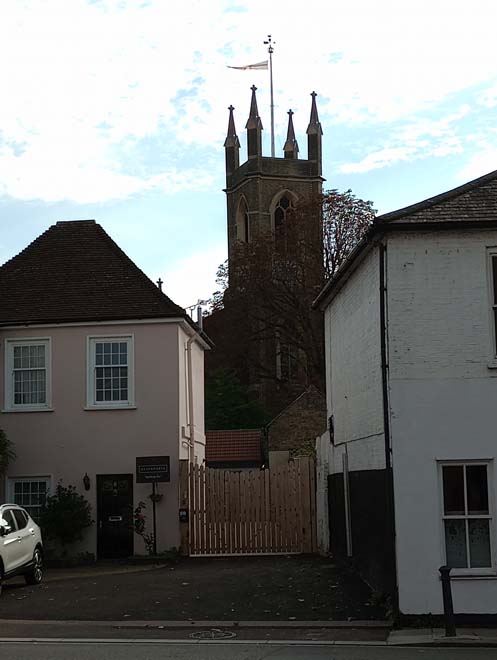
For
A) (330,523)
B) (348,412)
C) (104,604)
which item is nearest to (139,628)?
(104,604)

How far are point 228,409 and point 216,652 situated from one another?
46.4m

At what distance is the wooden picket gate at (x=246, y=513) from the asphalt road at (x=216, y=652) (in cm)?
1201

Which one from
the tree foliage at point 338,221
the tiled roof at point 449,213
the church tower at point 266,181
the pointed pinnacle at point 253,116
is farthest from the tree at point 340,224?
the tiled roof at point 449,213

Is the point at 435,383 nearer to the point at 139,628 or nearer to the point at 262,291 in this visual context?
the point at 139,628

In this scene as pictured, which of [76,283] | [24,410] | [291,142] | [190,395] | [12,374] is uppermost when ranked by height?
[291,142]

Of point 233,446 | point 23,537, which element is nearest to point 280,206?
point 233,446

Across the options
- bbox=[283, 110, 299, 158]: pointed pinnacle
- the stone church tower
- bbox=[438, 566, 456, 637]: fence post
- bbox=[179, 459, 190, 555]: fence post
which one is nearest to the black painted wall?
bbox=[438, 566, 456, 637]: fence post

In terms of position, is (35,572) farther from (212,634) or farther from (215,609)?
(212,634)

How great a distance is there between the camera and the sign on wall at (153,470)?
78.6ft

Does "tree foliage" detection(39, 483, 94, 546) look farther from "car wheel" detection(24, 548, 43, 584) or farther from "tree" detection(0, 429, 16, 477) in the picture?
"car wheel" detection(24, 548, 43, 584)

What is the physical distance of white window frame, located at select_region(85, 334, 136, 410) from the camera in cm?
2477

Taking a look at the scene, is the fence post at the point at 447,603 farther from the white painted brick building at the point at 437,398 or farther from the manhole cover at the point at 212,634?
the manhole cover at the point at 212,634

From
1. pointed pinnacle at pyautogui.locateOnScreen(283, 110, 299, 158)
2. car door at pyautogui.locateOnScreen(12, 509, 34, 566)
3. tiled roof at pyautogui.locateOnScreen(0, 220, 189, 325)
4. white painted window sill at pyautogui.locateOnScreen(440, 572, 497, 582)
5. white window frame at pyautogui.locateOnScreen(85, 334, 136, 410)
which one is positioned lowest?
white painted window sill at pyautogui.locateOnScreen(440, 572, 497, 582)

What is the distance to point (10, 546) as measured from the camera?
17.5 m
